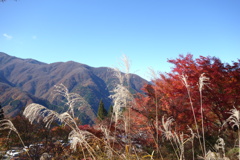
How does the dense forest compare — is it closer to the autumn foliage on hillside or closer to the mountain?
the autumn foliage on hillside

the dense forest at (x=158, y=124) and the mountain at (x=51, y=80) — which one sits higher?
the mountain at (x=51, y=80)

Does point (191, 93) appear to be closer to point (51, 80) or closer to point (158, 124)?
point (158, 124)

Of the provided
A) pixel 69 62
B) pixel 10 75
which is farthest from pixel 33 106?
pixel 69 62

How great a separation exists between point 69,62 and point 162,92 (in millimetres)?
170505

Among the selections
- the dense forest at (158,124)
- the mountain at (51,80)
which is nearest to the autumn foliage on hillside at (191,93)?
the dense forest at (158,124)

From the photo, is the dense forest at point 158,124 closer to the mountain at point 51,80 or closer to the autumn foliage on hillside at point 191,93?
the autumn foliage on hillside at point 191,93

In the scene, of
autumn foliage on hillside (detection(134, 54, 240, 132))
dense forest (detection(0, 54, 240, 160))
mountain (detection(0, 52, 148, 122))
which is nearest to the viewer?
dense forest (detection(0, 54, 240, 160))

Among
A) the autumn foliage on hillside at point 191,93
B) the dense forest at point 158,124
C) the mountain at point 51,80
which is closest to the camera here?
the dense forest at point 158,124

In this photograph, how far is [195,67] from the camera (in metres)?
6.79

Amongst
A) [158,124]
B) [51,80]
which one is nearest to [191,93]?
[158,124]

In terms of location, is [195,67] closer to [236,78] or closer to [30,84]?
[236,78]

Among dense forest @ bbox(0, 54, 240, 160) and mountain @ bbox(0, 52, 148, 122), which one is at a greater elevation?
mountain @ bbox(0, 52, 148, 122)

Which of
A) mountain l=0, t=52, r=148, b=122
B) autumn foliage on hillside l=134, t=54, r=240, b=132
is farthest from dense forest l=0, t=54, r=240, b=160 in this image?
mountain l=0, t=52, r=148, b=122

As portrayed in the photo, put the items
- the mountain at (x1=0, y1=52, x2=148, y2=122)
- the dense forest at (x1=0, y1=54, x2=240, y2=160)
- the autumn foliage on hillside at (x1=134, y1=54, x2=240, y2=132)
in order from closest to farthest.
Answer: the dense forest at (x1=0, y1=54, x2=240, y2=160) → the autumn foliage on hillside at (x1=134, y1=54, x2=240, y2=132) → the mountain at (x1=0, y1=52, x2=148, y2=122)
